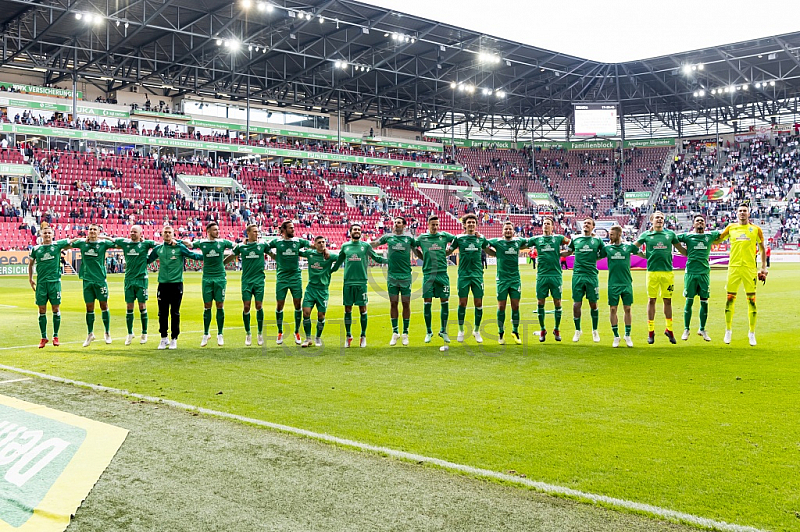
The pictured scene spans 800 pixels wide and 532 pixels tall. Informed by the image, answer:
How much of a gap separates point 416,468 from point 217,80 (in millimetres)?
47235

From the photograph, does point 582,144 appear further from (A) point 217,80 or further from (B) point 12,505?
(B) point 12,505

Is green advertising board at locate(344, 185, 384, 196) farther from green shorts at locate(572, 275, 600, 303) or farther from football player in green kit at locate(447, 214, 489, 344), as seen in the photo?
green shorts at locate(572, 275, 600, 303)

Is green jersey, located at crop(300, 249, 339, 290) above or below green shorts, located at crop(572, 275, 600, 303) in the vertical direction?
above

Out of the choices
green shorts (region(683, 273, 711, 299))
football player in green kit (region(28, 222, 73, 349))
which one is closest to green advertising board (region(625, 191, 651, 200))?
green shorts (region(683, 273, 711, 299))

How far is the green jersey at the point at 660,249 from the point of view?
11.5m

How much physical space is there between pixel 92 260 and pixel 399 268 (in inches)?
207

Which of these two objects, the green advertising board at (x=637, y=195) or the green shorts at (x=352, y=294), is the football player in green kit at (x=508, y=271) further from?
the green advertising board at (x=637, y=195)

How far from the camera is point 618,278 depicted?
11.4m

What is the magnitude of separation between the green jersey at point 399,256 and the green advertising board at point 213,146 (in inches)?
1565

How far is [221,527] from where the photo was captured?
4.07 meters

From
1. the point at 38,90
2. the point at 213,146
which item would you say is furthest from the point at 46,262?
the point at 213,146

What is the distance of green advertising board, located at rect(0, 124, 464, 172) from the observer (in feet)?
142

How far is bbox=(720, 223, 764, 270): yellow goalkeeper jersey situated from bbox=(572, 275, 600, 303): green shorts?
2.21 m

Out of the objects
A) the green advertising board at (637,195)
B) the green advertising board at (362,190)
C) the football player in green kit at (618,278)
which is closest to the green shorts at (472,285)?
the football player in green kit at (618,278)
